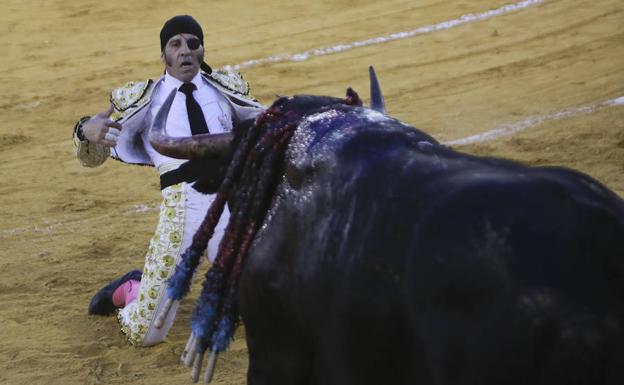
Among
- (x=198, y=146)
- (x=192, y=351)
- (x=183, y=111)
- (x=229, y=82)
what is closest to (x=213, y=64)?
(x=229, y=82)

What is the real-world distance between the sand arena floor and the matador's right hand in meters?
1.07

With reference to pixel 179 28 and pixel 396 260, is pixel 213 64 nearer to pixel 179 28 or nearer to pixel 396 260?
pixel 179 28

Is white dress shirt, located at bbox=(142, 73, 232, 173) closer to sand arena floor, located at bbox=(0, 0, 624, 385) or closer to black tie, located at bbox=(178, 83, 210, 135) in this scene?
black tie, located at bbox=(178, 83, 210, 135)

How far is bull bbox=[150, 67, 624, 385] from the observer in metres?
2.47

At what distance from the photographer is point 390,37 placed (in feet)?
37.4

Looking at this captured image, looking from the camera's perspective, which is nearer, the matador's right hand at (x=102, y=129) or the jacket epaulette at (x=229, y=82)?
the matador's right hand at (x=102, y=129)

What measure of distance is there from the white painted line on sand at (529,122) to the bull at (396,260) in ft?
16.5

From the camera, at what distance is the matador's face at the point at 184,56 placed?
536 centimetres

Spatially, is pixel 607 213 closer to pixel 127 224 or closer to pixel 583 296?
pixel 583 296

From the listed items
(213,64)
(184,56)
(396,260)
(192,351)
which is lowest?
(213,64)

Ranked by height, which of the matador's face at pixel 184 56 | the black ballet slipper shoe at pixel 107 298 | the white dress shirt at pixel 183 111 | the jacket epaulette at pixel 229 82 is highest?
the matador's face at pixel 184 56

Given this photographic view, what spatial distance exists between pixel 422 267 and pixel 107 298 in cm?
347

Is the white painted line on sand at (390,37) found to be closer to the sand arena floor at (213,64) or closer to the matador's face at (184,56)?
the sand arena floor at (213,64)

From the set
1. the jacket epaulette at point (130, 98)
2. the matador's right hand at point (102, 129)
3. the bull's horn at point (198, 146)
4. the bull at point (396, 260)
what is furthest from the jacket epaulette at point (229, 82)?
the bull's horn at point (198, 146)
